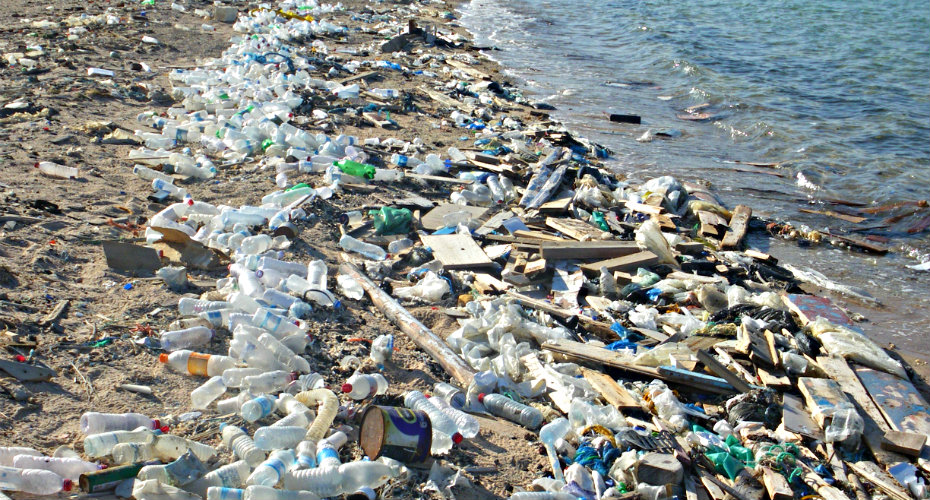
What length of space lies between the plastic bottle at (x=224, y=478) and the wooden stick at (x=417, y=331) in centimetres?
158

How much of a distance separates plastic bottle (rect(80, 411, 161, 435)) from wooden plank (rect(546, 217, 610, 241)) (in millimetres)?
4376

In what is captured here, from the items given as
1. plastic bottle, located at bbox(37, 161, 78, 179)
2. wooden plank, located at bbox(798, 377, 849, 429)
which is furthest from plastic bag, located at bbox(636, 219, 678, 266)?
plastic bottle, located at bbox(37, 161, 78, 179)

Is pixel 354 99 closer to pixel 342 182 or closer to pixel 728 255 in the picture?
pixel 342 182

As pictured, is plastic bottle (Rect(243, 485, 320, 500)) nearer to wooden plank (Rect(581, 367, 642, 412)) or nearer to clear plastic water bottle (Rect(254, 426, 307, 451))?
clear plastic water bottle (Rect(254, 426, 307, 451))

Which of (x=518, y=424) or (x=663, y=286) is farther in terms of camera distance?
(x=663, y=286)

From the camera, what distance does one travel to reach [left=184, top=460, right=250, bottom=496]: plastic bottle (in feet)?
9.83

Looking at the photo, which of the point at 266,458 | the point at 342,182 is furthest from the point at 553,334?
the point at 342,182

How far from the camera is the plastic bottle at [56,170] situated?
6.60 meters

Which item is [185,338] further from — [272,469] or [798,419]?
[798,419]

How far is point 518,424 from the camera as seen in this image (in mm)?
4070

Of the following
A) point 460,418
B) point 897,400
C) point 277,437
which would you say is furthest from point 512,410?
point 897,400

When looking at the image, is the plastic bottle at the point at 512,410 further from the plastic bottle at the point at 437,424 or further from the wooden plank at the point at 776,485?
the wooden plank at the point at 776,485

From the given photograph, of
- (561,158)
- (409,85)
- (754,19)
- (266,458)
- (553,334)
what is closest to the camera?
(266,458)

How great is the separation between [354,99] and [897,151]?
9.20 m
